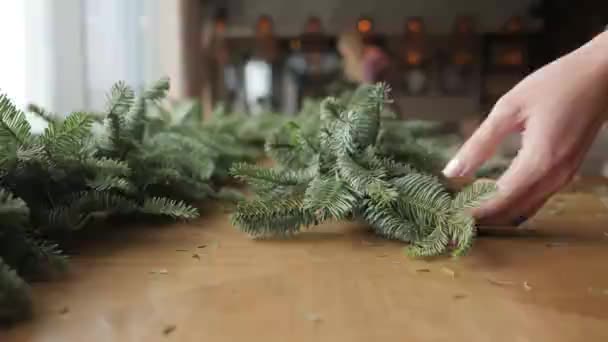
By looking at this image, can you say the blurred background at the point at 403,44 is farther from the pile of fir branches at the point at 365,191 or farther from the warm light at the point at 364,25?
the pile of fir branches at the point at 365,191

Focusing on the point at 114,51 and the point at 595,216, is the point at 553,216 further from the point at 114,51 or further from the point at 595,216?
the point at 114,51

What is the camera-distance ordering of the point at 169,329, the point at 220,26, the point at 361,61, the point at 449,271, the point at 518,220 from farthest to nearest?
1. the point at 220,26
2. the point at 361,61
3. the point at 518,220
4. the point at 449,271
5. the point at 169,329

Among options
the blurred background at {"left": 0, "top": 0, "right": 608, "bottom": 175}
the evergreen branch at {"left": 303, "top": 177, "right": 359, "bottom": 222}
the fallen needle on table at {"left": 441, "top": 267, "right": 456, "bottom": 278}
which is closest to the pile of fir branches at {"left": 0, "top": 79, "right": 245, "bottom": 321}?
the evergreen branch at {"left": 303, "top": 177, "right": 359, "bottom": 222}

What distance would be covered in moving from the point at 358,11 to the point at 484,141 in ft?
11.9

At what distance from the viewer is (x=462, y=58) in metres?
4.20

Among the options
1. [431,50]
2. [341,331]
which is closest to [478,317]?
[341,331]

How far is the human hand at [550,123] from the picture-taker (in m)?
0.51

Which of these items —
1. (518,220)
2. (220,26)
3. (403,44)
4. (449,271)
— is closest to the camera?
(449,271)

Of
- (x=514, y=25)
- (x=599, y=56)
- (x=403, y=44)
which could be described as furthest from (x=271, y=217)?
(x=514, y=25)

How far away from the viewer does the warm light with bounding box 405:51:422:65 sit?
4195mm

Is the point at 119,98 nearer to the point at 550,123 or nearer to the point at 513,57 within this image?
the point at 550,123

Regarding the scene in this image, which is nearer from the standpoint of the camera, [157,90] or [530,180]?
[530,180]

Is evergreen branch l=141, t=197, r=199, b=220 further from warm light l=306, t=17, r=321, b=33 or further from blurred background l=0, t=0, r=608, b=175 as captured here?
warm light l=306, t=17, r=321, b=33

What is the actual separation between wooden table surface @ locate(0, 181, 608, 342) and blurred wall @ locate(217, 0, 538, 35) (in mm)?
3652
